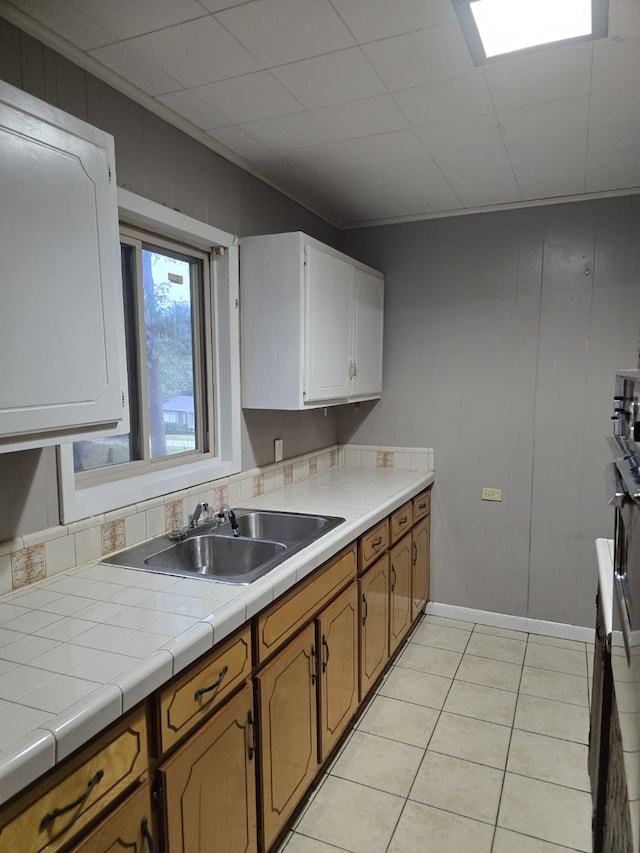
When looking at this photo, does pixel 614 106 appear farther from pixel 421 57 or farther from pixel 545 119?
pixel 421 57

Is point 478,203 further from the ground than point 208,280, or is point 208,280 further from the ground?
point 478,203

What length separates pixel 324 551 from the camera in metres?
1.98

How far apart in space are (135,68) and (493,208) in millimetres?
2186

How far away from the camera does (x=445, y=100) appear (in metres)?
2.00

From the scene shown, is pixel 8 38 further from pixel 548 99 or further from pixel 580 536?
pixel 580 536

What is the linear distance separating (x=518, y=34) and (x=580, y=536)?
101 inches

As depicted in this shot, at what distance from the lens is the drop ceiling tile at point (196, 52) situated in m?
1.58

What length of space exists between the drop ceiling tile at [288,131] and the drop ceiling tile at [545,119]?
2.32ft

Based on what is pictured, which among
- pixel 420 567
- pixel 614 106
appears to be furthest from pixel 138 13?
pixel 420 567

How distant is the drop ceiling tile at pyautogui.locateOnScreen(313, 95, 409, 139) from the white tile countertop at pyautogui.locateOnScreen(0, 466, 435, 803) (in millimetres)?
1586

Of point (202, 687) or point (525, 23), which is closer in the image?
point (202, 687)

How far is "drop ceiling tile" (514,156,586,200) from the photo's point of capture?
8.64ft

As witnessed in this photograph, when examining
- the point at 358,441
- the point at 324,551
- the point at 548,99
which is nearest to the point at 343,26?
the point at 548,99

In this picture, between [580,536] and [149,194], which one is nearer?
[149,194]
